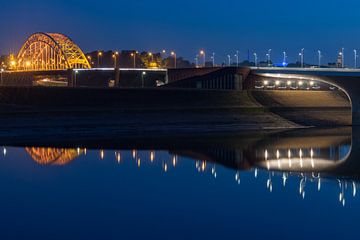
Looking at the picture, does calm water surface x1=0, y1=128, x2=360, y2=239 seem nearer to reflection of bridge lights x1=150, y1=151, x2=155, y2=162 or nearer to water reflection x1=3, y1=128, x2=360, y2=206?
water reflection x1=3, y1=128, x2=360, y2=206

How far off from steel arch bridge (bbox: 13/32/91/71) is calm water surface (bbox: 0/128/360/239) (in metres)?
105

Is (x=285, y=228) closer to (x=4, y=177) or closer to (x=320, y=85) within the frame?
(x=4, y=177)

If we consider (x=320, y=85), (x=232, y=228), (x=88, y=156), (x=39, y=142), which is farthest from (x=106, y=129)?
(x=320, y=85)

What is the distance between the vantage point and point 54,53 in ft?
506

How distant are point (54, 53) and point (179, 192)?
13019cm

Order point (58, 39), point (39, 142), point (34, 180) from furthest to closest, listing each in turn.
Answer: point (58, 39) → point (39, 142) → point (34, 180)

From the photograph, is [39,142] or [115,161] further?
[39,142]

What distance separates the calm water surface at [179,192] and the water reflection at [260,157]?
0.08 m

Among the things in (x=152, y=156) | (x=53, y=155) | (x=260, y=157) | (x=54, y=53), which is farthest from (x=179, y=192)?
(x=54, y=53)

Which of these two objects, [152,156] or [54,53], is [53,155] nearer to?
[152,156]

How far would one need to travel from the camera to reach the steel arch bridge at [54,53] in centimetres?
15138

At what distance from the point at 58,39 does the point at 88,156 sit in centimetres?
11627

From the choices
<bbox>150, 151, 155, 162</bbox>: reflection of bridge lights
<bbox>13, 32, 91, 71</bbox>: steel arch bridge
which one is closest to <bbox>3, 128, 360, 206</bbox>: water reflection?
<bbox>150, 151, 155, 162</bbox>: reflection of bridge lights

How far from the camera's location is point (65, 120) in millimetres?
63094
